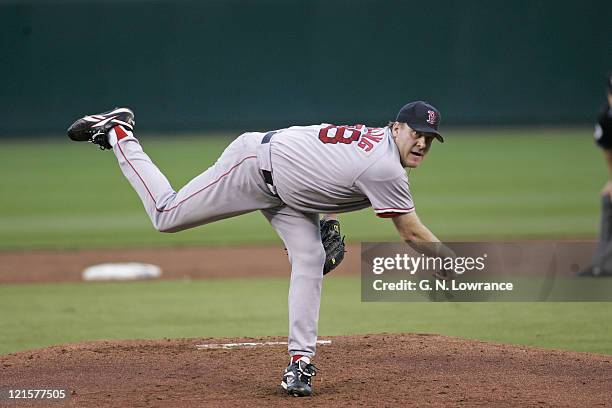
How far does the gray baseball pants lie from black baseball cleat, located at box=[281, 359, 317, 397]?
0.06 m

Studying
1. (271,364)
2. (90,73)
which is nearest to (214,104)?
(90,73)

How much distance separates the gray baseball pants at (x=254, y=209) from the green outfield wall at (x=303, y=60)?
20.3m

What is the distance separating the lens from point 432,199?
1642 centimetres

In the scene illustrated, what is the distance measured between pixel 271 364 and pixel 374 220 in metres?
9.34

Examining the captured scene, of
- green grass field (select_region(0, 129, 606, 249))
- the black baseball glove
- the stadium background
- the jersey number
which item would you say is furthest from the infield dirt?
the stadium background

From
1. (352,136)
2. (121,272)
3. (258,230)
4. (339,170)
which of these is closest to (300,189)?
(339,170)

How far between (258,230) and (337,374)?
8.93 metres

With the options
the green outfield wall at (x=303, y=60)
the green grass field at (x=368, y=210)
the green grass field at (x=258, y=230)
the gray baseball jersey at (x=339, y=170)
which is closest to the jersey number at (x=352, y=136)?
the gray baseball jersey at (x=339, y=170)

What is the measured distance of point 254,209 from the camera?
5.04 meters

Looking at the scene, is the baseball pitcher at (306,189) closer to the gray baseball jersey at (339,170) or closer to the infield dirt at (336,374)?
the gray baseball jersey at (339,170)

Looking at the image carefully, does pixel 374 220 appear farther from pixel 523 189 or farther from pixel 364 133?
pixel 364 133

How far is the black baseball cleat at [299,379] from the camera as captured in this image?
4.84m

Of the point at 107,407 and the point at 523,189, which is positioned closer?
the point at 107,407

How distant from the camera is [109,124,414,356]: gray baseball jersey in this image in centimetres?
471
